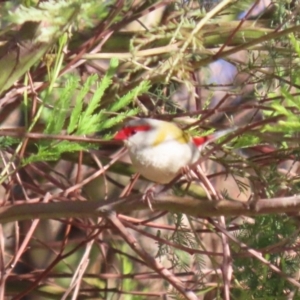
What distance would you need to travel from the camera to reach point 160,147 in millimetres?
1362

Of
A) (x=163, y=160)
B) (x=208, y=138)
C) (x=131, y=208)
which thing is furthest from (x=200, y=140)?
(x=131, y=208)

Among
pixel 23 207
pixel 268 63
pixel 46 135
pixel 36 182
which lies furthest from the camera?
pixel 36 182

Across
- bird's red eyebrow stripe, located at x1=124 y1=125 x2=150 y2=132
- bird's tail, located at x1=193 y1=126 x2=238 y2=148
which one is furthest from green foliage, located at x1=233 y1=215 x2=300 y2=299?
bird's red eyebrow stripe, located at x1=124 y1=125 x2=150 y2=132

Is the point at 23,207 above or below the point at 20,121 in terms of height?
above

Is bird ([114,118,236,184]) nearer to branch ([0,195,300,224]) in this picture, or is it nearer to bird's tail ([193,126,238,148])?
bird's tail ([193,126,238,148])

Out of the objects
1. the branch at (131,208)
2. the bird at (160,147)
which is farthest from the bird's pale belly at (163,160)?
the branch at (131,208)

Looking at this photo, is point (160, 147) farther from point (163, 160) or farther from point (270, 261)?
point (270, 261)

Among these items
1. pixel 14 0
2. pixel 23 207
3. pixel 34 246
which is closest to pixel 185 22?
pixel 14 0

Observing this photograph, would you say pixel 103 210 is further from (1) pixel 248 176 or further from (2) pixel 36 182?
(2) pixel 36 182

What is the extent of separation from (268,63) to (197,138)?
0.24 meters

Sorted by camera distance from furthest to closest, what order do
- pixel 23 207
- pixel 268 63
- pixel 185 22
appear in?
pixel 268 63 < pixel 185 22 < pixel 23 207

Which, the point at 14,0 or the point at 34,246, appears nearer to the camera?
the point at 14,0

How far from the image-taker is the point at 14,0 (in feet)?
4.08

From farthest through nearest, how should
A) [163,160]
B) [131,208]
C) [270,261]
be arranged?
[270,261]
[163,160]
[131,208]
